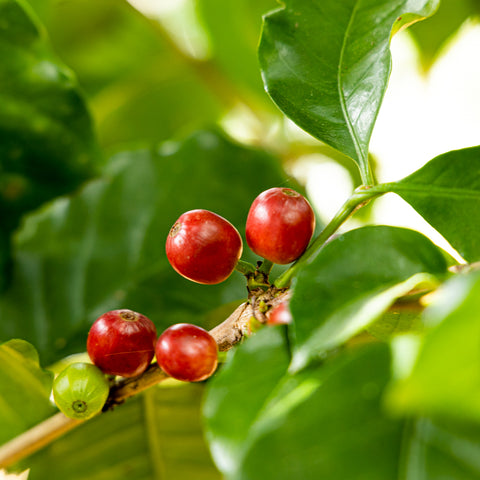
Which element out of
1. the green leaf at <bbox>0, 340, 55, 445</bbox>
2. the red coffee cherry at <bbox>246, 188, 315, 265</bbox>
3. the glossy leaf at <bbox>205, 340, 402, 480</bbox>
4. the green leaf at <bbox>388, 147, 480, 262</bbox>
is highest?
the green leaf at <bbox>388, 147, 480, 262</bbox>

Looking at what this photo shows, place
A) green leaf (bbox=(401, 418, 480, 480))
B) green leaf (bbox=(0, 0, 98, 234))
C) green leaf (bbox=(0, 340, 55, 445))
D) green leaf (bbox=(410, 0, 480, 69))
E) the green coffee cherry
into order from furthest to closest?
green leaf (bbox=(410, 0, 480, 69)) → green leaf (bbox=(0, 0, 98, 234)) → green leaf (bbox=(0, 340, 55, 445)) → the green coffee cherry → green leaf (bbox=(401, 418, 480, 480))

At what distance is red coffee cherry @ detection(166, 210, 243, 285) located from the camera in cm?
55

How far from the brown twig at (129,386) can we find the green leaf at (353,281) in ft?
0.31

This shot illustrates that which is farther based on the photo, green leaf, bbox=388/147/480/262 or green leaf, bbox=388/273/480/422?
green leaf, bbox=388/147/480/262

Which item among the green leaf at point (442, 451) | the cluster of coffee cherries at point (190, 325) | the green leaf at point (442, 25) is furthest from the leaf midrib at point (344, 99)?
the green leaf at point (442, 25)

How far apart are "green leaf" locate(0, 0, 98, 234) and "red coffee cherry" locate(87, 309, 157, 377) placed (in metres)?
0.61

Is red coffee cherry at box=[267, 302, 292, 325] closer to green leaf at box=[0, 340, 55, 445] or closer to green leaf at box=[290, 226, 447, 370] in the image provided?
green leaf at box=[290, 226, 447, 370]

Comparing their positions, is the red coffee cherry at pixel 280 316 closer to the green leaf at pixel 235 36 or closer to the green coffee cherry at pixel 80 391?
the green coffee cherry at pixel 80 391

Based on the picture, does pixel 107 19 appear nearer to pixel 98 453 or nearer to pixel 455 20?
pixel 455 20

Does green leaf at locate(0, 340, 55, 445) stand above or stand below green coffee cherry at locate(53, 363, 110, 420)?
below

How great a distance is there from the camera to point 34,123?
42.1 inches

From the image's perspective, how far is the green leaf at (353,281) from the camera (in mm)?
397

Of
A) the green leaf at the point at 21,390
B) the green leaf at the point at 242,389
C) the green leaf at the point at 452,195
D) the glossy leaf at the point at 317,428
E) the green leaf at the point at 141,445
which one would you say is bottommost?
the green leaf at the point at 141,445

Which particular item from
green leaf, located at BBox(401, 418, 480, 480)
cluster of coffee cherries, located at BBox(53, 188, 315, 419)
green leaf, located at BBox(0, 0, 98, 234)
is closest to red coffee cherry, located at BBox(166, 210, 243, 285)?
cluster of coffee cherries, located at BBox(53, 188, 315, 419)
